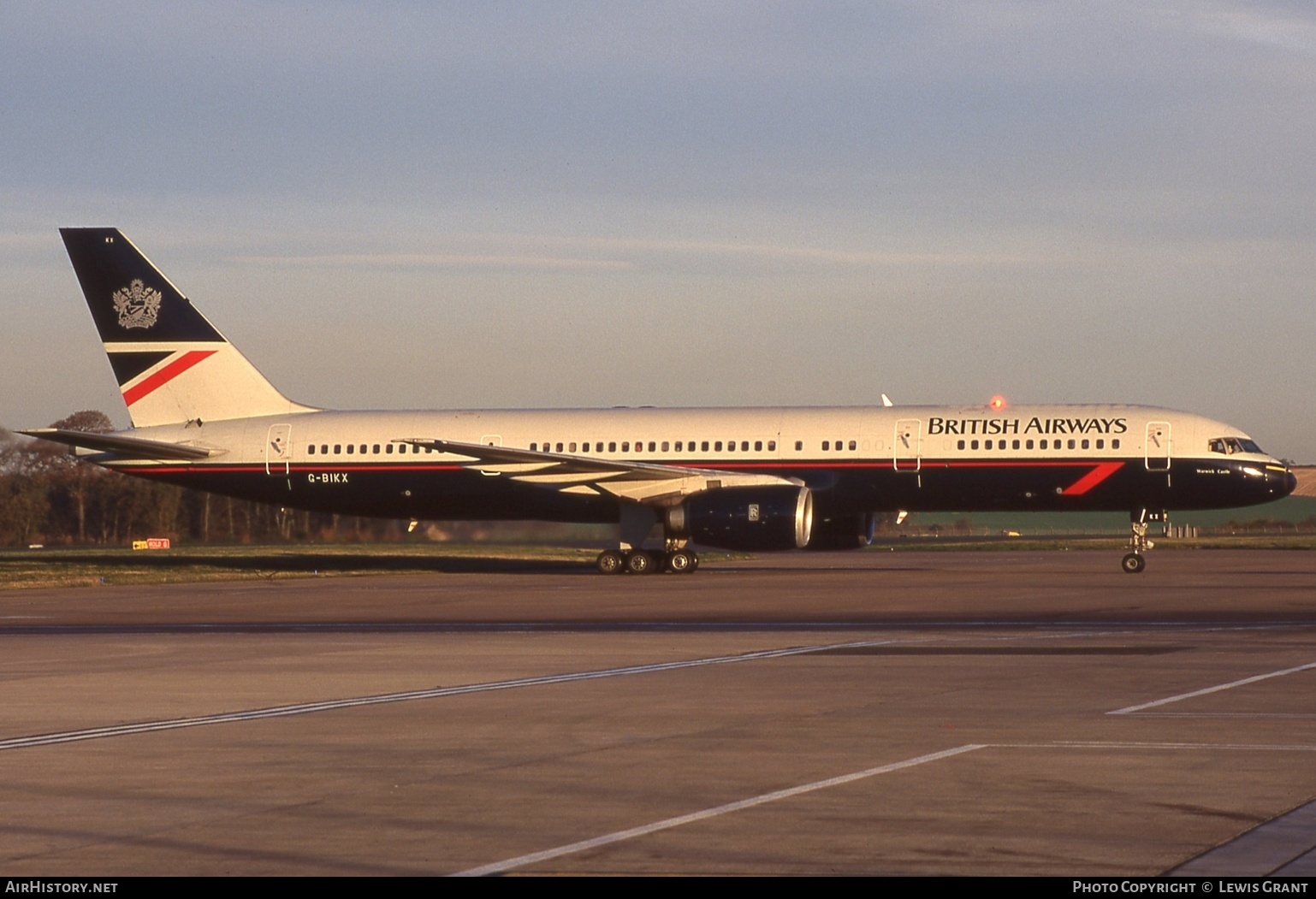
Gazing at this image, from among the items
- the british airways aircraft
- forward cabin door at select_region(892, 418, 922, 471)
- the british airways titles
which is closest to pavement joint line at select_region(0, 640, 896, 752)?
the british airways aircraft

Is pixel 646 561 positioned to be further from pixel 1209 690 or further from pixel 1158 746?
pixel 1158 746

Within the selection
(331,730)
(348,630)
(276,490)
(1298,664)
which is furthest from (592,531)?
(331,730)

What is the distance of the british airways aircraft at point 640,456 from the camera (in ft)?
127

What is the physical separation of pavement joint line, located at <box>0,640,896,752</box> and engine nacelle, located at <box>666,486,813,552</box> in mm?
17769

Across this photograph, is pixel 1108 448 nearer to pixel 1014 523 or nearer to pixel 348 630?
pixel 348 630

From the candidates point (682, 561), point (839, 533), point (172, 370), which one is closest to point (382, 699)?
point (839, 533)

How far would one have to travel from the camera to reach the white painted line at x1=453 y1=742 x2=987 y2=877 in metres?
7.62

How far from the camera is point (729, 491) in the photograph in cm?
3891

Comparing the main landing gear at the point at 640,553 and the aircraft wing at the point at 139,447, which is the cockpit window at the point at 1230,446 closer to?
the main landing gear at the point at 640,553

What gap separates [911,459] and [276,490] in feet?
55.0

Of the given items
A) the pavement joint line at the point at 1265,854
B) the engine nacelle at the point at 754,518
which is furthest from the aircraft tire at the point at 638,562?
the pavement joint line at the point at 1265,854

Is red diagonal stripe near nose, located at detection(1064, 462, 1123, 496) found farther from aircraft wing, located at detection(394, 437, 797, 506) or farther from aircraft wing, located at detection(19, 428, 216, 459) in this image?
aircraft wing, located at detection(19, 428, 216, 459)

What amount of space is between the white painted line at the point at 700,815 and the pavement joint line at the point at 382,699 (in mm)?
5421

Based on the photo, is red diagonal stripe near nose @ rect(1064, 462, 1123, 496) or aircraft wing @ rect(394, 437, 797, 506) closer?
red diagonal stripe near nose @ rect(1064, 462, 1123, 496)
